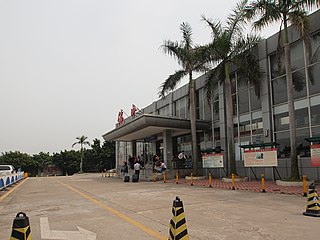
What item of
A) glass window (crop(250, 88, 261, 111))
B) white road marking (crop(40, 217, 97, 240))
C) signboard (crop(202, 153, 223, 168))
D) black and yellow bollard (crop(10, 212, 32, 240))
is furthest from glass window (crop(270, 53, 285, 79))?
black and yellow bollard (crop(10, 212, 32, 240))

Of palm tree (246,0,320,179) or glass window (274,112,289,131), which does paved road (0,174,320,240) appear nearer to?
palm tree (246,0,320,179)

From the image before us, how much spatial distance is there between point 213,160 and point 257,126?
13.1 ft

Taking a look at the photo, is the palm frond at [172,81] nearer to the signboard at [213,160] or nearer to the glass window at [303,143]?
the signboard at [213,160]

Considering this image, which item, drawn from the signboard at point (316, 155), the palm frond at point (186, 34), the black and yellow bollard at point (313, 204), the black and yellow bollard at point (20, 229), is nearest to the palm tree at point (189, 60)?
the palm frond at point (186, 34)

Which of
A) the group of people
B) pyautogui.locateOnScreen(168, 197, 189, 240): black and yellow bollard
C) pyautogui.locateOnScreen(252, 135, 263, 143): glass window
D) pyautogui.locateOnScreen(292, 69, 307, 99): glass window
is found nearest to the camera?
pyautogui.locateOnScreen(168, 197, 189, 240): black and yellow bollard

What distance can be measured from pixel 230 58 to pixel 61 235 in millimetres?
17800

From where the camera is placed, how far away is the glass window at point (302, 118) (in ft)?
59.4

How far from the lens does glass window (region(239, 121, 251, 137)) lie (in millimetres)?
22484

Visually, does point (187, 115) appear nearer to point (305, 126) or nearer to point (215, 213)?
point (305, 126)

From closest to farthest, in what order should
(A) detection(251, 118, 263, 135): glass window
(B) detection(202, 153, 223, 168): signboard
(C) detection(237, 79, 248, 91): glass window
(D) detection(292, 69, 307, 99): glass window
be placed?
Result: (D) detection(292, 69, 307, 99): glass window
(B) detection(202, 153, 223, 168): signboard
(A) detection(251, 118, 263, 135): glass window
(C) detection(237, 79, 248, 91): glass window

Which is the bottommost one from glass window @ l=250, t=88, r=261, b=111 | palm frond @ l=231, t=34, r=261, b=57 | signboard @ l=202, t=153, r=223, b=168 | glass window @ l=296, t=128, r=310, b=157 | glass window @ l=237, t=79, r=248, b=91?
signboard @ l=202, t=153, r=223, b=168

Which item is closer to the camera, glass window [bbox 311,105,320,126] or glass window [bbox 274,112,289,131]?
glass window [bbox 311,105,320,126]

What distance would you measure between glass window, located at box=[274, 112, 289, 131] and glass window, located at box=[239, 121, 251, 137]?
102 inches

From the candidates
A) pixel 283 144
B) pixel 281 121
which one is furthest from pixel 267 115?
pixel 283 144
